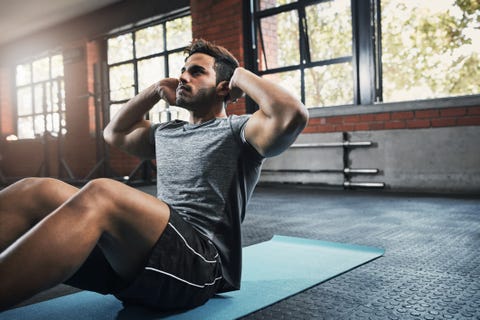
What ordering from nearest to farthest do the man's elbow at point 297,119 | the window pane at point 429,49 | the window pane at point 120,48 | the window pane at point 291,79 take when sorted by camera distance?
the man's elbow at point 297,119, the window pane at point 429,49, the window pane at point 291,79, the window pane at point 120,48

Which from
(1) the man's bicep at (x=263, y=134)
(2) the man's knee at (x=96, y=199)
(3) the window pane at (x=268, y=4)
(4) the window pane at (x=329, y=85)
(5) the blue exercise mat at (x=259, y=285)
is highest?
(3) the window pane at (x=268, y=4)

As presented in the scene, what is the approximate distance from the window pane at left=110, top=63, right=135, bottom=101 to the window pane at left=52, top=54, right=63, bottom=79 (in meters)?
1.41

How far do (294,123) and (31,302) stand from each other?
1159mm

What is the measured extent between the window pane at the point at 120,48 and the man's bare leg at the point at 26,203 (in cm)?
641

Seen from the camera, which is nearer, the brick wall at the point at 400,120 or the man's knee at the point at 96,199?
the man's knee at the point at 96,199

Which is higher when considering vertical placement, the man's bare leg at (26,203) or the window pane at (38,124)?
the window pane at (38,124)

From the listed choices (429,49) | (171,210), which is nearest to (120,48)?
(429,49)

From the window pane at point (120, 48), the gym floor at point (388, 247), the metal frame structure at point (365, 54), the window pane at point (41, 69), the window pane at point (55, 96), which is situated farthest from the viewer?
the window pane at point (41, 69)

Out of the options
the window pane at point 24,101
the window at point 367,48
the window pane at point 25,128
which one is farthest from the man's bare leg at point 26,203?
the window pane at point 24,101

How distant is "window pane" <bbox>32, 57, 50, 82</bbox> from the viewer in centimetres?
872

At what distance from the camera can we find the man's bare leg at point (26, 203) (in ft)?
4.11

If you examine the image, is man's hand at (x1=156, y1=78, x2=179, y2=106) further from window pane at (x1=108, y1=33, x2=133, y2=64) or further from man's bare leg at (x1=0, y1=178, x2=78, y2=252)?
window pane at (x1=108, y1=33, x2=133, y2=64)

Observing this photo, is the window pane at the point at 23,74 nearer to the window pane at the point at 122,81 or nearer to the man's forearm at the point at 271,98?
the window pane at the point at 122,81

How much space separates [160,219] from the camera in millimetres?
1157
